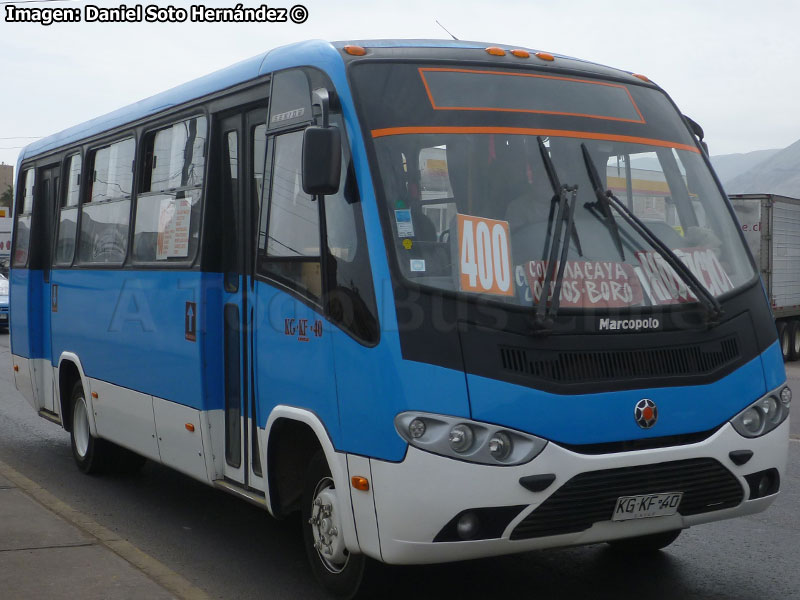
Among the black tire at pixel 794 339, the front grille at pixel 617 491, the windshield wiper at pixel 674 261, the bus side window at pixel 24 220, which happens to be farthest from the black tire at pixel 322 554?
the black tire at pixel 794 339

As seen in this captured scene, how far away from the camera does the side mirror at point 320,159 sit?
Result: 5102 millimetres

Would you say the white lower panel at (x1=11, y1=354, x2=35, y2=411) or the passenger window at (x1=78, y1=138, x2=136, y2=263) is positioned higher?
the passenger window at (x1=78, y1=138, x2=136, y2=263)

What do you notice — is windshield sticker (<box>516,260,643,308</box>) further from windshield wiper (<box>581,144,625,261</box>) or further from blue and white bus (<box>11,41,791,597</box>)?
windshield wiper (<box>581,144,625,261</box>)

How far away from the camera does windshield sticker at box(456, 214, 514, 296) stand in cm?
497

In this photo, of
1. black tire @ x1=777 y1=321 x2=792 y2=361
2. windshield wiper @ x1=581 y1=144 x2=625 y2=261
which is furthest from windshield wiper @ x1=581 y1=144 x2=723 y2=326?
black tire @ x1=777 y1=321 x2=792 y2=361

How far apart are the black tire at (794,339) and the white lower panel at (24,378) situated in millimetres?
15683

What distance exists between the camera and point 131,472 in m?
9.37

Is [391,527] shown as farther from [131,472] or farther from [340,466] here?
[131,472]

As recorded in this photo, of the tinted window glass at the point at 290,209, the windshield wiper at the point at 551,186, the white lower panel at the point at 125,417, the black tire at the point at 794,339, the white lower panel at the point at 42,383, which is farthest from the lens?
the black tire at the point at 794,339

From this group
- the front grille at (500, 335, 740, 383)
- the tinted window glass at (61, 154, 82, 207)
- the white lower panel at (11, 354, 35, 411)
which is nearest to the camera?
the front grille at (500, 335, 740, 383)

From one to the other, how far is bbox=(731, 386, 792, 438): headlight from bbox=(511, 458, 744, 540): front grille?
0.24m

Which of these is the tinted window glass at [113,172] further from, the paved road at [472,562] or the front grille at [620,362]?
the front grille at [620,362]

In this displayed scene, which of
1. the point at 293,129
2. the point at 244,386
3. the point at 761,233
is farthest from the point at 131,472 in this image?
the point at 761,233

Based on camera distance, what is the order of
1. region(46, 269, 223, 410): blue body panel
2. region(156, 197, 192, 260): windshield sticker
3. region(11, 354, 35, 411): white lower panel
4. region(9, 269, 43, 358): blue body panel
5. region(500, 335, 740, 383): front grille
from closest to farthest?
region(500, 335, 740, 383): front grille → region(46, 269, 223, 410): blue body panel → region(156, 197, 192, 260): windshield sticker → region(9, 269, 43, 358): blue body panel → region(11, 354, 35, 411): white lower panel
